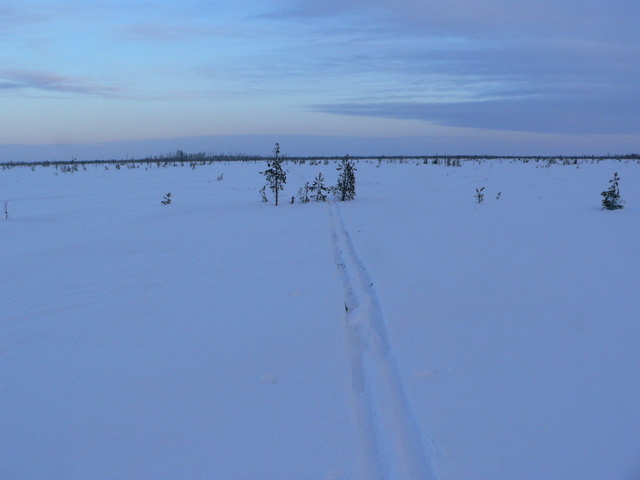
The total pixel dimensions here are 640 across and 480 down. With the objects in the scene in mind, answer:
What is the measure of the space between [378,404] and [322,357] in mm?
736

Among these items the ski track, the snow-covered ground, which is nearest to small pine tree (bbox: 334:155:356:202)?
the snow-covered ground

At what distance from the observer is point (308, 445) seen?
2.38 metres

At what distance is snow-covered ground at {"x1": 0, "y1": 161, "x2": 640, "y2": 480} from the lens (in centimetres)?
229

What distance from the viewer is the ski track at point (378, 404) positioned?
7.22 ft

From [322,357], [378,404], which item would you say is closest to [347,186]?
[322,357]

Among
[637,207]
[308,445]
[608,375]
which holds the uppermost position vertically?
[637,207]

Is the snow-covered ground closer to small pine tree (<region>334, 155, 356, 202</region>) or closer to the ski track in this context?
the ski track

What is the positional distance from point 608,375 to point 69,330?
404cm

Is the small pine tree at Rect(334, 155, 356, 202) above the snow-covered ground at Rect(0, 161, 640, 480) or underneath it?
above

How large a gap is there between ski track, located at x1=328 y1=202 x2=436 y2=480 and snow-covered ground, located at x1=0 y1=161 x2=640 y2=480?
0.01 m

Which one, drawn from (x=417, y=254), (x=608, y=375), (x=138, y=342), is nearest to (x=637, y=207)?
(x=417, y=254)

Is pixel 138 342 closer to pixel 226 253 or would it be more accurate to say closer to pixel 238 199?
pixel 226 253

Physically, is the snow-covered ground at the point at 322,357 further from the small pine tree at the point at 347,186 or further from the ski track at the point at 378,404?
the small pine tree at the point at 347,186

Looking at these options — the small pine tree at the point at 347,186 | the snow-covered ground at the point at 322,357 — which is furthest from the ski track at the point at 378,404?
the small pine tree at the point at 347,186
